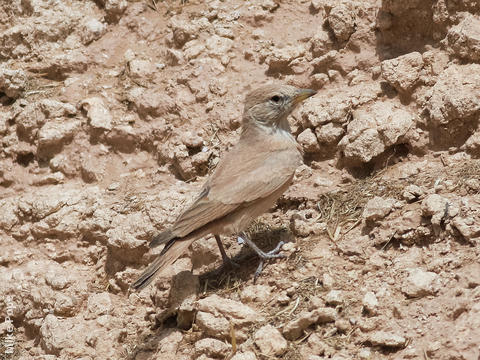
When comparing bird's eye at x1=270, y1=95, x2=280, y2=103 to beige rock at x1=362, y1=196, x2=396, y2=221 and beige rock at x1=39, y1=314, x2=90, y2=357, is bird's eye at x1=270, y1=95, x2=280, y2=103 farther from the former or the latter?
beige rock at x1=39, y1=314, x2=90, y2=357

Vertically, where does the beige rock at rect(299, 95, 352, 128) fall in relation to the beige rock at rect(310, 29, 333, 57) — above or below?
below

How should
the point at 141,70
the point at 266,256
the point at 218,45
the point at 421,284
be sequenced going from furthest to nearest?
1. the point at 141,70
2. the point at 218,45
3. the point at 266,256
4. the point at 421,284

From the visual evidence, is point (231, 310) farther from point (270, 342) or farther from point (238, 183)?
point (238, 183)

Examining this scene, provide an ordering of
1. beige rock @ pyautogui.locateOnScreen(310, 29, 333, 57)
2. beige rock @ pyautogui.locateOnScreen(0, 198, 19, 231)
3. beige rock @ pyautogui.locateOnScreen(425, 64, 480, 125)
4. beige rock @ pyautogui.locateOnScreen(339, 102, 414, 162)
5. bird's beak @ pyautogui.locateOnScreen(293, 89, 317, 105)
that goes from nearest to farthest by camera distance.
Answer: beige rock @ pyautogui.locateOnScreen(425, 64, 480, 125) < beige rock @ pyautogui.locateOnScreen(339, 102, 414, 162) < bird's beak @ pyautogui.locateOnScreen(293, 89, 317, 105) < beige rock @ pyautogui.locateOnScreen(310, 29, 333, 57) < beige rock @ pyautogui.locateOnScreen(0, 198, 19, 231)

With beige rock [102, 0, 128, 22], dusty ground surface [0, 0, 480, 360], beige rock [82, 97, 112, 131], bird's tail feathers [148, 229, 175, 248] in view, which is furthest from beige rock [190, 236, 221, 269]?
beige rock [102, 0, 128, 22]

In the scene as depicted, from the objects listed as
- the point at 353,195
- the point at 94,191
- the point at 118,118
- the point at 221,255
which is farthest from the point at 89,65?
the point at 353,195

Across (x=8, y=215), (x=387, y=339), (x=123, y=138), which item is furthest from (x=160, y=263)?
(x=8, y=215)

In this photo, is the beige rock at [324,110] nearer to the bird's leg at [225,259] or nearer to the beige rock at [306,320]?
the bird's leg at [225,259]
